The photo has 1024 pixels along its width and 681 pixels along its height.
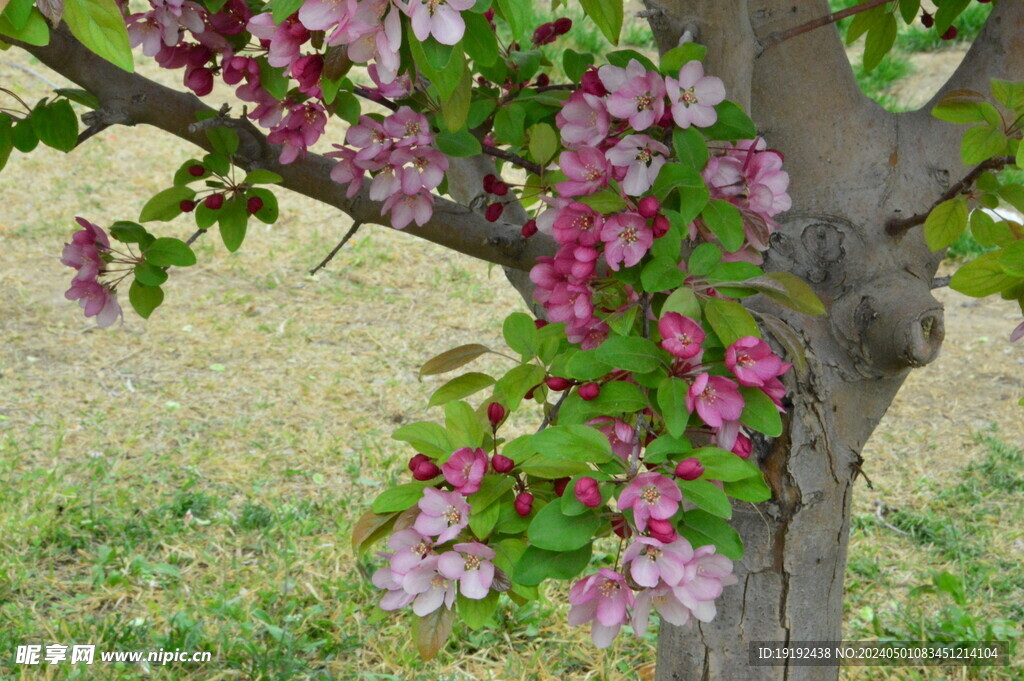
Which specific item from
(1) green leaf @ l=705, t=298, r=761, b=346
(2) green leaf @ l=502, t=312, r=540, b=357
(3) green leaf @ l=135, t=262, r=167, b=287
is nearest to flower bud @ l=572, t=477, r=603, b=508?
(1) green leaf @ l=705, t=298, r=761, b=346

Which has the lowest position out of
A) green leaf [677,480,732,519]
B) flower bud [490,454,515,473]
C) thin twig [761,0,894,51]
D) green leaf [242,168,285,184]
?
green leaf [677,480,732,519]

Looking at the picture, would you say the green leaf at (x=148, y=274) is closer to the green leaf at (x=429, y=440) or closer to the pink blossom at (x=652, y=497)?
the green leaf at (x=429, y=440)

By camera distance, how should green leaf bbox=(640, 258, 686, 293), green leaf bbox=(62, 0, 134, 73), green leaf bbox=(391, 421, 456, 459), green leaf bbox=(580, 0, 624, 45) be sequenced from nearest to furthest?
green leaf bbox=(62, 0, 134, 73) < green leaf bbox=(580, 0, 624, 45) < green leaf bbox=(640, 258, 686, 293) < green leaf bbox=(391, 421, 456, 459)

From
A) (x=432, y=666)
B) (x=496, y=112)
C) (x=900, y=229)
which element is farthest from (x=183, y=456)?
(x=900, y=229)

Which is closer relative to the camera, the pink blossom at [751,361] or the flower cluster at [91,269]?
the pink blossom at [751,361]

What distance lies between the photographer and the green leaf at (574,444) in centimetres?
96

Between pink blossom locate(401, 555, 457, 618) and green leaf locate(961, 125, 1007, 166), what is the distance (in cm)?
79

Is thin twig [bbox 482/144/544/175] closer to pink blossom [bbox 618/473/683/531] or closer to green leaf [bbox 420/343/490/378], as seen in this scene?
green leaf [bbox 420/343/490/378]

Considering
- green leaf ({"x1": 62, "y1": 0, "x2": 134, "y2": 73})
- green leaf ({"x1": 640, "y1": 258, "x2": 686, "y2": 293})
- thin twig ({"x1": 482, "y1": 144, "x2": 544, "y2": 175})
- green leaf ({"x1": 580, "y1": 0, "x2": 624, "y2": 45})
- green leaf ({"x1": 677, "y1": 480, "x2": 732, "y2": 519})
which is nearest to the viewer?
green leaf ({"x1": 62, "y1": 0, "x2": 134, "y2": 73})

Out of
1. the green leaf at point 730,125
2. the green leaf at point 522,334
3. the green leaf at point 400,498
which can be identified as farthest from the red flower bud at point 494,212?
the green leaf at point 400,498

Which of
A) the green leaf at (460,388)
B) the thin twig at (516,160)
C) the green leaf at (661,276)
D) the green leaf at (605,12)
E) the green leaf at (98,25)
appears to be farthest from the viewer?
the thin twig at (516,160)

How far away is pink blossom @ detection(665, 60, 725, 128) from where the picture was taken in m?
1.10

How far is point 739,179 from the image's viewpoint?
A: 1.20 m

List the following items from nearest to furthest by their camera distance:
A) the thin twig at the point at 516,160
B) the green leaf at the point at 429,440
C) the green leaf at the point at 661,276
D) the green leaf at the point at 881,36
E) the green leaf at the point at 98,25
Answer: the green leaf at the point at 98,25 < the green leaf at the point at 661,276 < the green leaf at the point at 429,440 < the thin twig at the point at 516,160 < the green leaf at the point at 881,36
